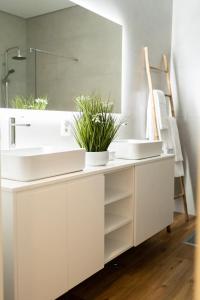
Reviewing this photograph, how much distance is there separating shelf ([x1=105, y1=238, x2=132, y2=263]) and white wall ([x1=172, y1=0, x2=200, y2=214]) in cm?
150

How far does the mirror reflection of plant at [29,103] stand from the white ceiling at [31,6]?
506 millimetres

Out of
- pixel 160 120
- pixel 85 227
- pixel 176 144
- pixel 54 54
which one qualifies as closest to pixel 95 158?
pixel 85 227

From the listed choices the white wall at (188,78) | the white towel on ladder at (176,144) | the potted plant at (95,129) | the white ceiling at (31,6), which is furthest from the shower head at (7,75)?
the white wall at (188,78)

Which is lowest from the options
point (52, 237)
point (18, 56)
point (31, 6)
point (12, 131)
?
point (52, 237)

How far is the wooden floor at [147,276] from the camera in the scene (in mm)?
1836

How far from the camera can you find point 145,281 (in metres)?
2.00

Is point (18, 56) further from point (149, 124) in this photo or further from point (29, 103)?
point (149, 124)

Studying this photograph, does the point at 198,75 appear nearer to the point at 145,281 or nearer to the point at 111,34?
the point at 111,34

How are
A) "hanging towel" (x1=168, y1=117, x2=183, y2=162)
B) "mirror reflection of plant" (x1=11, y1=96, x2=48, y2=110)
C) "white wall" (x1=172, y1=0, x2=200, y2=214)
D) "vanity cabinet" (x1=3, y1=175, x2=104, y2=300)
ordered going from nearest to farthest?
"vanity cabinet" (x1=3, y1=175, x2=104, y2=300) < "mirror reflection of plant" (x1=11, y1=96, x2=48, y2=110) < "hanging towel" (x1=168, y1=117, x2=183, y2=162) < "white wall" (x1=172, y1=0, x2=200, y2=214)

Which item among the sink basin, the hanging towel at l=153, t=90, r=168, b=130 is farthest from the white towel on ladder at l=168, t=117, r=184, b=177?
the sink basin

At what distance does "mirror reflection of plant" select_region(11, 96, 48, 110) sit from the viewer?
6.08ft

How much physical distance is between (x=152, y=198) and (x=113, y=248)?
50 centimetres

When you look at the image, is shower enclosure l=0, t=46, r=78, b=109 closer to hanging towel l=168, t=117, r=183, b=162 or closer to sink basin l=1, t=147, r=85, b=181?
sink basin l=1, t=147, r=85, b=181

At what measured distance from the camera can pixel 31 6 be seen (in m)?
1.92
